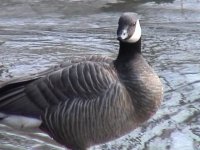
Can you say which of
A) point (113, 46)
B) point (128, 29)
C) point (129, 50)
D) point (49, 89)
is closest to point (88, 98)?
point (49, 89)

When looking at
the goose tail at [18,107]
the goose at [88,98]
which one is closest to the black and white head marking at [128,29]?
the goose at [88,98]

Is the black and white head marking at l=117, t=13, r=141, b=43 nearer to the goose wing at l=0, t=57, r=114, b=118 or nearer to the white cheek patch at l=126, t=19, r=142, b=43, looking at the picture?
the white cheek patch at l=126, t=19, r=142, b=43

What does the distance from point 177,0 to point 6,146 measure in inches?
240

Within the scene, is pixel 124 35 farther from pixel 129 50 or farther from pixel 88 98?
pixel 88 98

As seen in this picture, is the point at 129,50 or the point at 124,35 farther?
the point at 129,50

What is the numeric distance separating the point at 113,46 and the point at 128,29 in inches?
144

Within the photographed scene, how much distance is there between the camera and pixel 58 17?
1122 cm

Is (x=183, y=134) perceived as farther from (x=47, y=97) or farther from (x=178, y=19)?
(x=178, y=19)

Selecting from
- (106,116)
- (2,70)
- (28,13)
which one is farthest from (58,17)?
(106,116)

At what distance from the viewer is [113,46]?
31.4ft

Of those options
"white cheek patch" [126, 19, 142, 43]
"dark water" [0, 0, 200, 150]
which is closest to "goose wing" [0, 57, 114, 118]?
"white cheek patch" [126, 19, 142, 43]

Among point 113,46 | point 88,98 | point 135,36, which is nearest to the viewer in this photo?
point 88,98

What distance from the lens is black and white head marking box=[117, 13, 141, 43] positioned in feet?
19.3

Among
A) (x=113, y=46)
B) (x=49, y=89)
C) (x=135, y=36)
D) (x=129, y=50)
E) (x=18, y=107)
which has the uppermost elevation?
(x=135, y=36)
